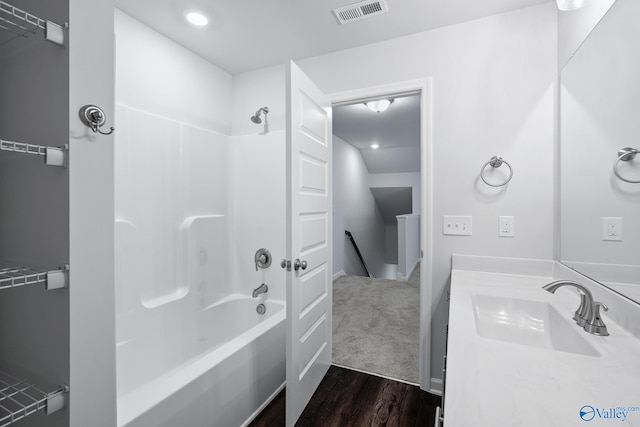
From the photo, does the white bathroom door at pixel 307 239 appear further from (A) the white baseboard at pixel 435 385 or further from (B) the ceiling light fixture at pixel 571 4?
(B) the ceiling light fixture at pixel 571 4

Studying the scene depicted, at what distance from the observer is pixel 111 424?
3.15ft

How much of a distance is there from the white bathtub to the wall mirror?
167cm

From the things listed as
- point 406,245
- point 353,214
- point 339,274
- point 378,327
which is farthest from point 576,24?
point 353,214

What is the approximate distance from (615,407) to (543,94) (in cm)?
169

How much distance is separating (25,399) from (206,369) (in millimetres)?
611

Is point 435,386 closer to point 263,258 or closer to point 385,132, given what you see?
point 263,258

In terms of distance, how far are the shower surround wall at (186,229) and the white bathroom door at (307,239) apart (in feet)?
0.77

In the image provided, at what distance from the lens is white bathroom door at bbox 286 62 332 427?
1.57 m

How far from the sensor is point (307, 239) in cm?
178

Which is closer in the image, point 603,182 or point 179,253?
point 603,182

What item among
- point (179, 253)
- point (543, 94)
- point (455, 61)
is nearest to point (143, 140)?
point (179, 253)

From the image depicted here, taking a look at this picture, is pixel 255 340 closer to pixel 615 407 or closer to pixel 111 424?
pixel 111 424

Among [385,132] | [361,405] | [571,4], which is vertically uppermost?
[385,132]

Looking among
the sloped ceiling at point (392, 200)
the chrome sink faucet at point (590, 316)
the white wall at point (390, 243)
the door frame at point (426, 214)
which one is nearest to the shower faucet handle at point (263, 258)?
the door frame at point (426, 214)
